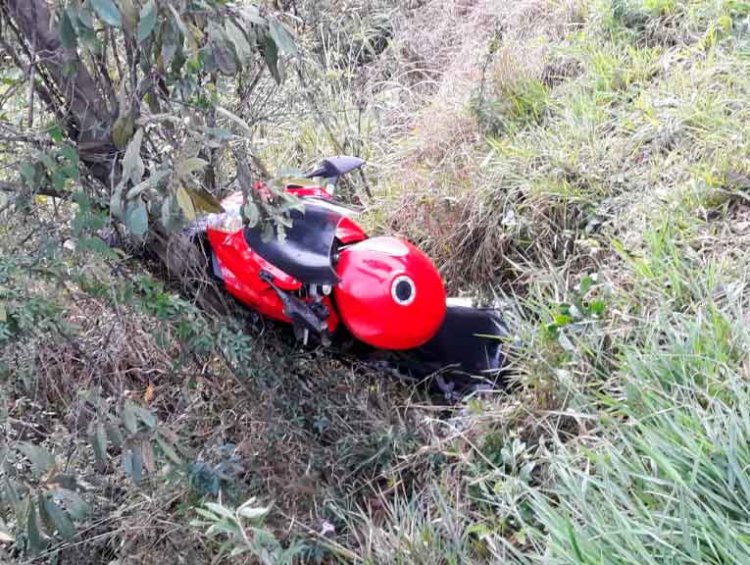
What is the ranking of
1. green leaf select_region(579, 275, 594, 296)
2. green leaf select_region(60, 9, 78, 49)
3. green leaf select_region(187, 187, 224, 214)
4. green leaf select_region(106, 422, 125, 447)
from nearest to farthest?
green leaf select_region(60, 9, 78, 49) → green leaf select_region(187, 187, 224, 214) → green leaf select_region(106, 422, 125, 447) → green leaf select_region(579, 275, 594, 296)

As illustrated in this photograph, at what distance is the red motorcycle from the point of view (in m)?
2.22

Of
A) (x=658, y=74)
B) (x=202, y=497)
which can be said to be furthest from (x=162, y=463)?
(x=658, y=74)

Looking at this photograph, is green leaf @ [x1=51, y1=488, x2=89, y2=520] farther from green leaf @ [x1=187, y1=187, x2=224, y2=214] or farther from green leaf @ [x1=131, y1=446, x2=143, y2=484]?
green leaf @ [x1=187, y1=187, x2=224, y2=214]

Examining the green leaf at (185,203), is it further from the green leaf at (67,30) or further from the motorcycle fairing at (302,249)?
the motorcycle fairing at (302,249)

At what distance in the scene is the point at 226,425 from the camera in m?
2.53

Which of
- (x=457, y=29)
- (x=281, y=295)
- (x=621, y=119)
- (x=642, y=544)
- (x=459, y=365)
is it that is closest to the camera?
(x=642, y=544)

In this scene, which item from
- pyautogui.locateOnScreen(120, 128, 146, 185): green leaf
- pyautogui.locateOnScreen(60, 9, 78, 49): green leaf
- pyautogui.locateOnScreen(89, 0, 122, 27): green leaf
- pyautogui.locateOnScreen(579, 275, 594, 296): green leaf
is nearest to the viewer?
pyautogui.locateOnScreen(89, 0, 122, 27): green leaf

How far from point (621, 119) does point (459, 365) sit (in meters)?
1.14

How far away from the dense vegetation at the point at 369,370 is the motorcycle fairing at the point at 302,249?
0.54 ft

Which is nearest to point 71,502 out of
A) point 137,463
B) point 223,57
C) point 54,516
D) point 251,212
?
point 54,516

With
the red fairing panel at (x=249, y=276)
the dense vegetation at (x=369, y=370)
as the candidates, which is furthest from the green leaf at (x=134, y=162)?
the red fairing panel at (x=249, y=276)

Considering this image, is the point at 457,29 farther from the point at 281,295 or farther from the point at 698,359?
the point at 698,359

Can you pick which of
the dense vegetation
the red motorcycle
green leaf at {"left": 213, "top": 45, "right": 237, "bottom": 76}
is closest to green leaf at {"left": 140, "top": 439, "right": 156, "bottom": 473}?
the dense vegetation

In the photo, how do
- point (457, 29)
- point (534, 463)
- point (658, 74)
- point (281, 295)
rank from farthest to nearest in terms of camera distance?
point (457, 29), point (658, 74), point (281, 295), point (534, 463)
